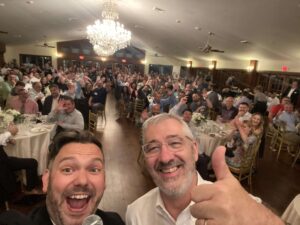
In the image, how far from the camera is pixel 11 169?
286cm

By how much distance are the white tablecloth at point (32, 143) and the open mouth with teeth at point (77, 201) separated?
249cm

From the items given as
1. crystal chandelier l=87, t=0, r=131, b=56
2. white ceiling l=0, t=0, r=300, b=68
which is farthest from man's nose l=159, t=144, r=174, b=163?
crystal chandelier l=87, t=0, r=131, b=56

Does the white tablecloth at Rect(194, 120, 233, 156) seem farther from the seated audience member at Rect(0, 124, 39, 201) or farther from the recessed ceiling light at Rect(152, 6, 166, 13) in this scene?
the recessed ceiling light at Rect(152, 6, 166, 13)

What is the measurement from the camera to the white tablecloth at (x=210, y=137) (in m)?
3.70

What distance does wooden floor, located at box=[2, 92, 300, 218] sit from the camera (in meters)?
3.25

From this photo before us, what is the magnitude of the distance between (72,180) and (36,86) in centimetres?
572

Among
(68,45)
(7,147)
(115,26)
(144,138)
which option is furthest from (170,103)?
(68,45)

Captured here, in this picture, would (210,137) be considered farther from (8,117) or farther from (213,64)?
(213,64)

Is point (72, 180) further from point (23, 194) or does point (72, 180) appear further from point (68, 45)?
point (68, 45)

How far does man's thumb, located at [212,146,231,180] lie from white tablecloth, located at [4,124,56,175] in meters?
3.23

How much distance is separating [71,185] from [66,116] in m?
3.03

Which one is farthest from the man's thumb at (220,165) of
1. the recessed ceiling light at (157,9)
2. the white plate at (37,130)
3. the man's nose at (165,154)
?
the recessed ceiling light at (157,9)

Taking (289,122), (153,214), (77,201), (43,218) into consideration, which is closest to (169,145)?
(153,214)

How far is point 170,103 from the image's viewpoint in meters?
6.98
